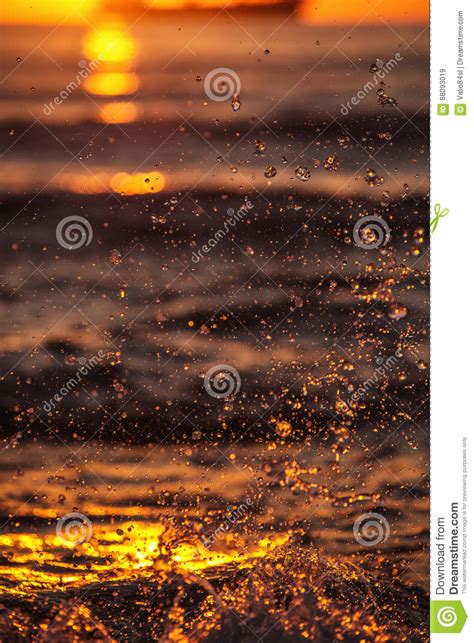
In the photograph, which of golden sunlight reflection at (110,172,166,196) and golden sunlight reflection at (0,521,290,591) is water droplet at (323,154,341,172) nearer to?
golden sunlight reflection at (110,172,166,196)

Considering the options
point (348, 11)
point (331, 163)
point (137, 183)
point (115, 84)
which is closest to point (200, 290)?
point (137, 183)

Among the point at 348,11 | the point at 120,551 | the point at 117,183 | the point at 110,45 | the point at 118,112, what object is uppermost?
the point at 348,11

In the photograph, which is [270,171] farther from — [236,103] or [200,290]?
[200,290]

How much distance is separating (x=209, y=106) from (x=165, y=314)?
54 centimetres

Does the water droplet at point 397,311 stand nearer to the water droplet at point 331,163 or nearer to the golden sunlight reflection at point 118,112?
the water droplet at point 331,163

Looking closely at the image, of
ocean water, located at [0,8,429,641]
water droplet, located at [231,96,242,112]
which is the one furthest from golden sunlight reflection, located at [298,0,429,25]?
water droplet, located at [231,96,242,112]

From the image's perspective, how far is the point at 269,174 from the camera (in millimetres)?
1892

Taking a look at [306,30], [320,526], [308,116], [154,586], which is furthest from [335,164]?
[154,586]
